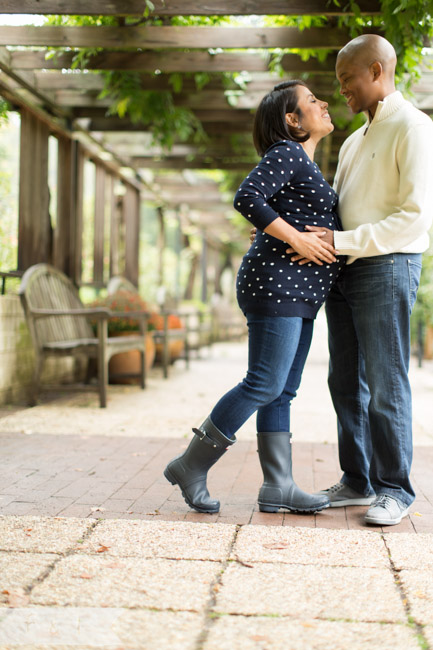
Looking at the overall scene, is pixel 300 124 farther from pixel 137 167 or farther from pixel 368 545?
pixel 137 167

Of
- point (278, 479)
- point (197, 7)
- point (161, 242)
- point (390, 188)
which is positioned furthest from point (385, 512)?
point (161, 242)

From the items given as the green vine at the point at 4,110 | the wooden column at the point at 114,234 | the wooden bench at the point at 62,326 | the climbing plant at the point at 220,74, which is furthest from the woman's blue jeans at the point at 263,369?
the wooden column at the point at 114,234

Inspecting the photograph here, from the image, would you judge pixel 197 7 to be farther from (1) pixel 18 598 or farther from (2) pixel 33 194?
(1) pixel 18 598

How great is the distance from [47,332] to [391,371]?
12.8 feet

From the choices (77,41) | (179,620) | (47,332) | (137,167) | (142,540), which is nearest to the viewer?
(179,620)

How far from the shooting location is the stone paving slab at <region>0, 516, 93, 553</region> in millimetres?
2242

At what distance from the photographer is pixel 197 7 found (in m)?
4.45

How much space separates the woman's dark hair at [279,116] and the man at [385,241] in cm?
22

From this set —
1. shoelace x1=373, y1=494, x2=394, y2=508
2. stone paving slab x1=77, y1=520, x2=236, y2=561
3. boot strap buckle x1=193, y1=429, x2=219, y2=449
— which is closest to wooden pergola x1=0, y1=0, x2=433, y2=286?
boot strap buckle x1=193, y1=429, x2=219, y2=449

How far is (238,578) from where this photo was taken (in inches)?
78.3

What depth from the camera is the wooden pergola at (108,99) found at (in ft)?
16.2

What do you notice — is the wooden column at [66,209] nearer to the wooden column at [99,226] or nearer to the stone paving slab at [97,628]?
the wooden column at [99,226]

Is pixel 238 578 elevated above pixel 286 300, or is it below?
below

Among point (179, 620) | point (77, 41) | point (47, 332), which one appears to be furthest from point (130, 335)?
point (179, 620)
